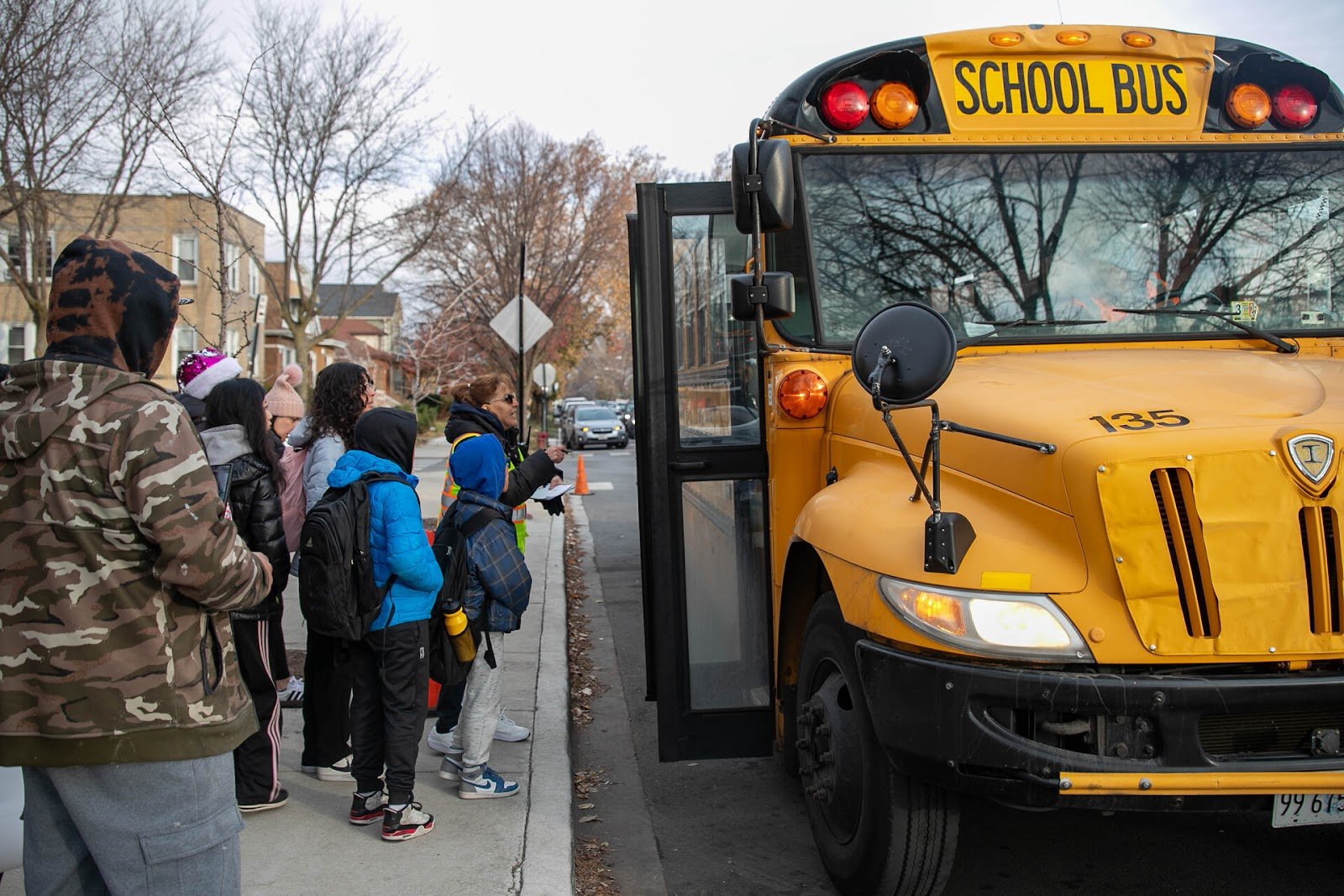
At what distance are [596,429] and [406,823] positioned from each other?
3425 centimetres

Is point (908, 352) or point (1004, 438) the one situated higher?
point (908, 352)

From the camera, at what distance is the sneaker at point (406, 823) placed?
4125 mm

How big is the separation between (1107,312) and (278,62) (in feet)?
51.8

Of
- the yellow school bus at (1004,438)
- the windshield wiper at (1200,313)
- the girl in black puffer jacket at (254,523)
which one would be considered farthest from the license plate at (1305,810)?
the girl in black puffer jacket at (254,523)

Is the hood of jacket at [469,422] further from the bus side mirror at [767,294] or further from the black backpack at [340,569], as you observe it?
the bus side mirror at [767,294]

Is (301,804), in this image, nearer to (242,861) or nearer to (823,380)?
(242,861)

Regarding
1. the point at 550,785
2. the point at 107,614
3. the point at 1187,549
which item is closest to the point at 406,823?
the point at 550,785

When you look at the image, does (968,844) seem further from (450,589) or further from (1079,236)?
(1079,236)

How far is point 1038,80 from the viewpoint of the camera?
4.28 metres

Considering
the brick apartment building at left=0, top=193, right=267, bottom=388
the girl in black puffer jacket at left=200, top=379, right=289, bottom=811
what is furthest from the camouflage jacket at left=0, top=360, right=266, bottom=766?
the brick apartment building at left=0, top=193, right=267, bottom=388

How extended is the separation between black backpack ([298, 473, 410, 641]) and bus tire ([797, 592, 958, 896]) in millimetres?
1520

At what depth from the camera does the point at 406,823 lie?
415 centimetres

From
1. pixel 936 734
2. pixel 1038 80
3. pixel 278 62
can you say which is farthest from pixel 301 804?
pixel 278 62

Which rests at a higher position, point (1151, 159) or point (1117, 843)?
point (1151, 159)
